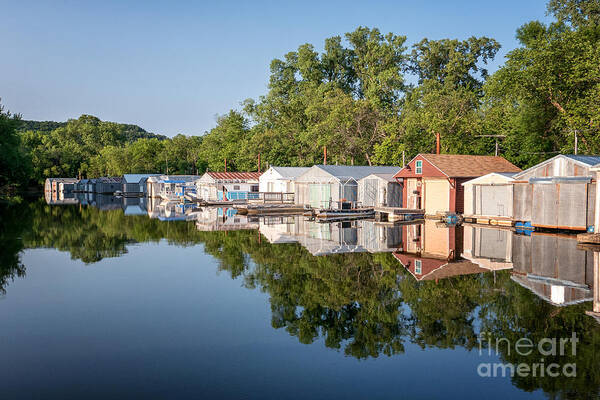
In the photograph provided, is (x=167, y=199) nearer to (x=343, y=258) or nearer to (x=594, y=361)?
(x=343, y=258)

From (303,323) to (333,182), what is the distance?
108 ft

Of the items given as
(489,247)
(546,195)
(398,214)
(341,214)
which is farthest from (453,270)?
(341,214)

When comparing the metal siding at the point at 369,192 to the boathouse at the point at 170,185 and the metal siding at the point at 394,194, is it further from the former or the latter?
the boathouse at the point at 170,185

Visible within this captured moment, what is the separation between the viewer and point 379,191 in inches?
1656

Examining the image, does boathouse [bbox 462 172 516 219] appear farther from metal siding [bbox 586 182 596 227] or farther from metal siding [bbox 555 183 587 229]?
metal siding [bbox 586 182 596 227]

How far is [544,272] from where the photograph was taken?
50.3ft

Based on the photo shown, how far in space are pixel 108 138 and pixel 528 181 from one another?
155 metres

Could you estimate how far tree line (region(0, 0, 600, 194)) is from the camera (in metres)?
36.0

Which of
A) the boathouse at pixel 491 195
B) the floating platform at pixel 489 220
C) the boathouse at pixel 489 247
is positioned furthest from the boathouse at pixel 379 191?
the boathouse at pixel 489 247

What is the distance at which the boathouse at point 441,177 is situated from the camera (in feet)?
117

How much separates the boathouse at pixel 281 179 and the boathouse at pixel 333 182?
4294 mm

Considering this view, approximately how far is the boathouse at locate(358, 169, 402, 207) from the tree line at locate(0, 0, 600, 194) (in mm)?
9711

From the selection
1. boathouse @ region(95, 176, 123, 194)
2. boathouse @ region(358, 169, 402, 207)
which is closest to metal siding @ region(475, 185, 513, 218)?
boathouse @ region(358, 169, 402, 207)

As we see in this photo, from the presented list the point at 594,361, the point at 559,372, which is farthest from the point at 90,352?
the point at 594,361
